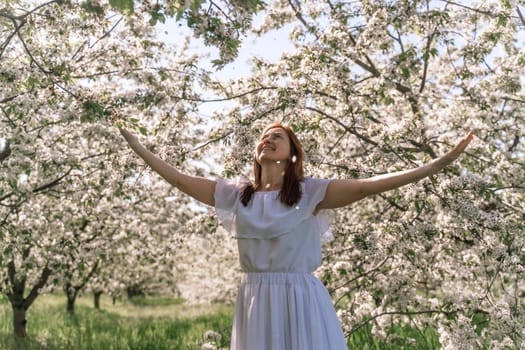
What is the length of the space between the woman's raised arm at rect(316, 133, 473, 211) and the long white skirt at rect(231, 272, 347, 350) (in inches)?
16.7

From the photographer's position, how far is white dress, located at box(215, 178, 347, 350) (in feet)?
8.94

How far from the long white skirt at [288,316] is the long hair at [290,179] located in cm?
39

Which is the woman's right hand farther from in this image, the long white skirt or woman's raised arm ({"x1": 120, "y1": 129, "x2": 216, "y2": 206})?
the long white skirt

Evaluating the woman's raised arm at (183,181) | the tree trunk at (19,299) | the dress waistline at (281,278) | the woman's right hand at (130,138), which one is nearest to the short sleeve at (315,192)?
the dress waistline at (281,278)

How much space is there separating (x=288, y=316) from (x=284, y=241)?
0.37 metres

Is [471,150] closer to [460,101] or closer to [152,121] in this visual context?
[460,101]

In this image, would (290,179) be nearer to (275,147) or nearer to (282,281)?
(275,147)

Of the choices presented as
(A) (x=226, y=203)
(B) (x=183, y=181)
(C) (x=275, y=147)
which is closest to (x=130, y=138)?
(B) (x=183, y=181)

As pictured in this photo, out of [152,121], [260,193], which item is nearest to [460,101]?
[152,121]

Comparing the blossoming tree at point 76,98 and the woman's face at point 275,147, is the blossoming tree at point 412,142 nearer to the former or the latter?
the blossoming tree at point 76,98

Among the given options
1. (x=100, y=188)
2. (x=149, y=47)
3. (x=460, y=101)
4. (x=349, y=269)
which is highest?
(x=149, y=47)

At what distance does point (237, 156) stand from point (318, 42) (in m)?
1.45

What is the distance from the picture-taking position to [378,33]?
206 inches

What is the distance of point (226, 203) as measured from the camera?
3070 mm
